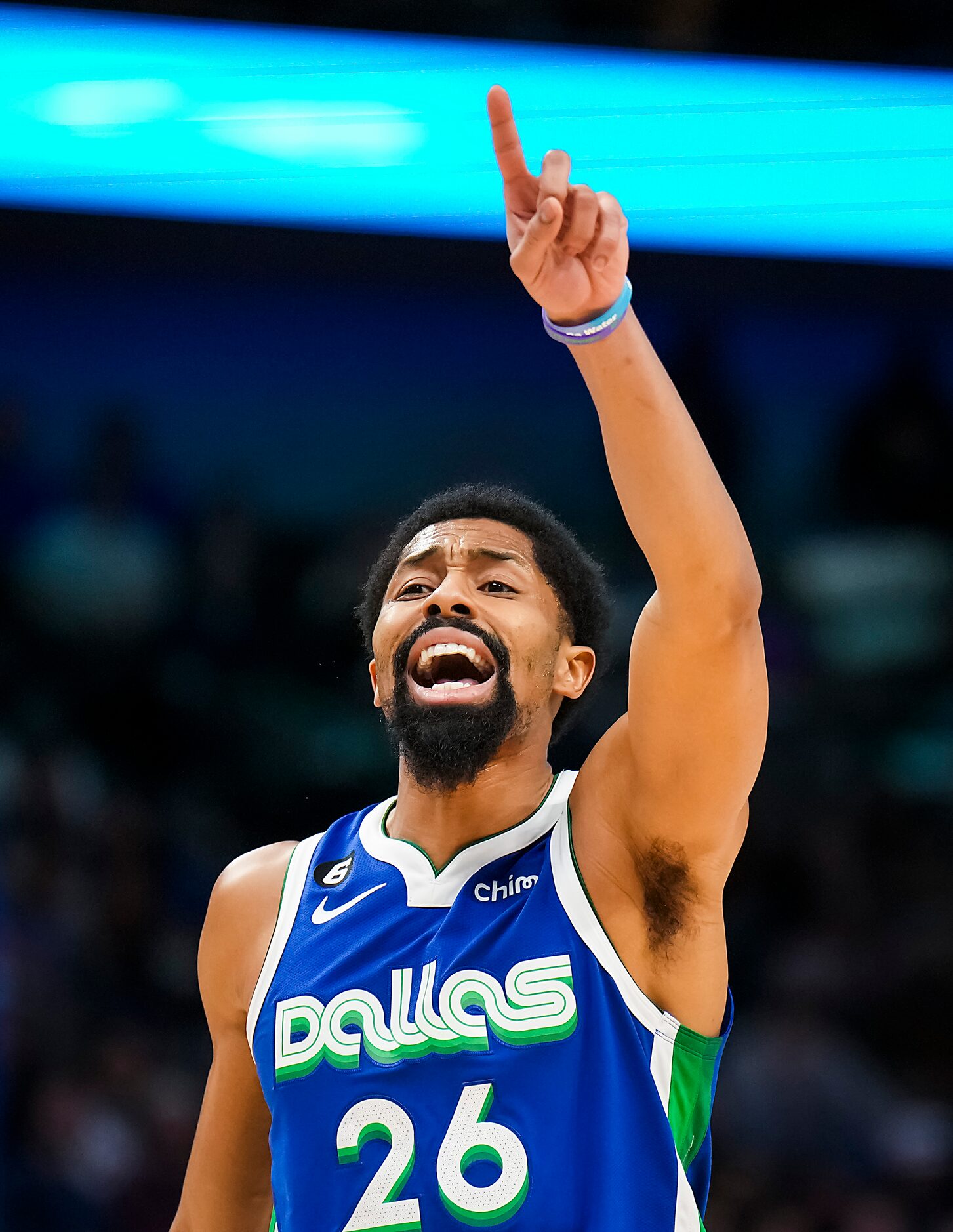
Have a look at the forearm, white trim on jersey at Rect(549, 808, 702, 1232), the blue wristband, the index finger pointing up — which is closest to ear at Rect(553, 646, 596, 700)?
white trim on jersey at Rect(549, 808, 702, 1232)

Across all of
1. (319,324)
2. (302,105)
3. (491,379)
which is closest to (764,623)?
(491,379)

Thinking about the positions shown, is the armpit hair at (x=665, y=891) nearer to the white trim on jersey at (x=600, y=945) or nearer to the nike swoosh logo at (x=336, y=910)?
the white trim on jersey at (x=600, y=945)

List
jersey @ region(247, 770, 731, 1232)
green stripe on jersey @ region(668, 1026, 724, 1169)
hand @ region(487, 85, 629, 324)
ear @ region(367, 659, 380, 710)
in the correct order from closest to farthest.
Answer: hand @ region(487, 85, 629, 324), jersey @ region(247, 770, 731, 1232), green stripe on jersey @ region(668, 1026, 724, 1169), ear @ region(367, 659, 380, 710)

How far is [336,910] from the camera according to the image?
259 centimetres

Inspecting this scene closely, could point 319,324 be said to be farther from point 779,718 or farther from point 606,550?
point 779,718

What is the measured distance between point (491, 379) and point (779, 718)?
78.5 inches

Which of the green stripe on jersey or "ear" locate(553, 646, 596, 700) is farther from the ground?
"ear" locate(553, 646, 596, 700)

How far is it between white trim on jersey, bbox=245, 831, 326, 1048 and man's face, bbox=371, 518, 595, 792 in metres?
0.28

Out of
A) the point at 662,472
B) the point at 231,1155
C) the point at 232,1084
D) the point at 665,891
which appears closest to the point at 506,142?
the point at 662,472

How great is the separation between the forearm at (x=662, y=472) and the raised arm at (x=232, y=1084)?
42.2 inches

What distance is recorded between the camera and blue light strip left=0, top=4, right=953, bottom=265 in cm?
527

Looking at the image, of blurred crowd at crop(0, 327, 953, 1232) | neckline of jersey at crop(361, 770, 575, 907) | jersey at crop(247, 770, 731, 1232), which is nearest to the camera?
jersey at crop(247, 770, 731, 1232)

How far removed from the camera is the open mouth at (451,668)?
8.43ft

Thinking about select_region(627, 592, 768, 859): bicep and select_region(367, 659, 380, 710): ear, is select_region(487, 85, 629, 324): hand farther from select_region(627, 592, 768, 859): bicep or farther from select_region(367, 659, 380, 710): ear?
select_region(367, 659, 380, 710): ear
